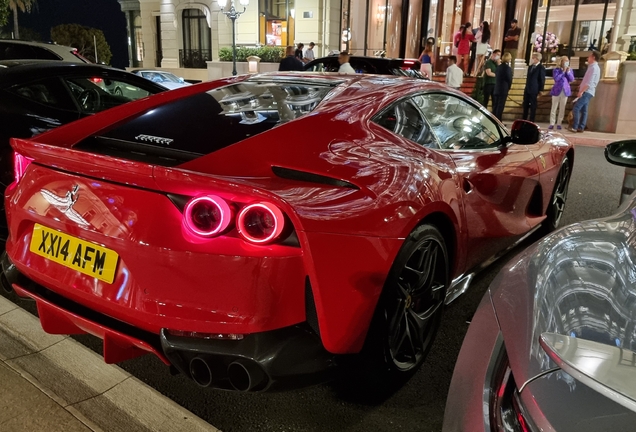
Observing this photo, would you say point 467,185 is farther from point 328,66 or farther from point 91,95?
point 328,66

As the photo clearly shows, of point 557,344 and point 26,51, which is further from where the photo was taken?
point 26,51

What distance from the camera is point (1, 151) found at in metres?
3.66

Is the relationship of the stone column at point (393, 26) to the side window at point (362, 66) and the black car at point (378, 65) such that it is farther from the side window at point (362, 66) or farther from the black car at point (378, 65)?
the side window at point (362, 66)

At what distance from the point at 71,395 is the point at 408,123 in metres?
2.16

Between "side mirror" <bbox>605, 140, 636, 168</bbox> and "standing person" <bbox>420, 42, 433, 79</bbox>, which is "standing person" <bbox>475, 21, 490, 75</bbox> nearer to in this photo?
Answer: "standing person" <bbox>420, 42, 433, 79</bbox>

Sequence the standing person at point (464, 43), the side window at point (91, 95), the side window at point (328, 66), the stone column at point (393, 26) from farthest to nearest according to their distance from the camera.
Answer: the stone column at point (393, 26) → the standing person at point (464, 43) → the side window at point (328, 66) → the side window at point (91, 95)

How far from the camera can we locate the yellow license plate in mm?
2021

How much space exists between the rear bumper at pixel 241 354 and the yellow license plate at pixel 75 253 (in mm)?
207

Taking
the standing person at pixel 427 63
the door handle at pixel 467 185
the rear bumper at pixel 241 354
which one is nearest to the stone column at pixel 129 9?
the standing person at pixel 427 63

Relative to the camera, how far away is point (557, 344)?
1142 mm

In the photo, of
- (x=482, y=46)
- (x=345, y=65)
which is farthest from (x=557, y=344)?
(x=482, y=46)

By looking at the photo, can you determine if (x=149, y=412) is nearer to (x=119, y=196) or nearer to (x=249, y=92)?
(x=119, y=196)

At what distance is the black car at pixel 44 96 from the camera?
3.76 m

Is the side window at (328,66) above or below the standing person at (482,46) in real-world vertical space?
below
